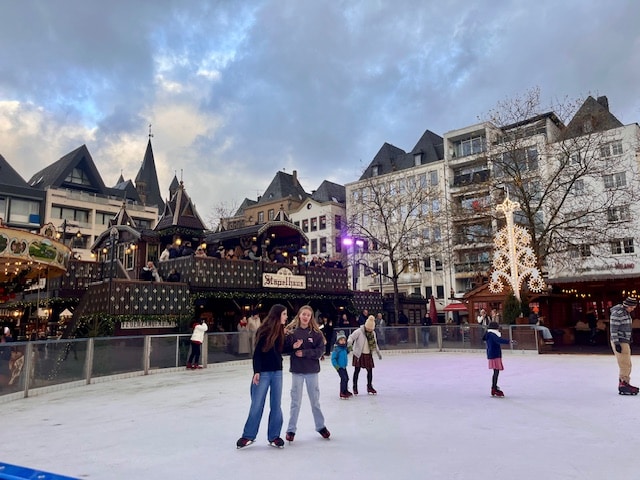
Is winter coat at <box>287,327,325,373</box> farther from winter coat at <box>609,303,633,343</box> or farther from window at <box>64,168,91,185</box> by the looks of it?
window at <box>64,168,91,185</box>

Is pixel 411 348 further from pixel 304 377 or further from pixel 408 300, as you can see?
pixel 304 377

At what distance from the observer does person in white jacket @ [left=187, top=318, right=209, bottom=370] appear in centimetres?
1612

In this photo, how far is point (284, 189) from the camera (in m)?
66.6

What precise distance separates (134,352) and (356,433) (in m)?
9.47

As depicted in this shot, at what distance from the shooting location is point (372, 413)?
8219 millimetres

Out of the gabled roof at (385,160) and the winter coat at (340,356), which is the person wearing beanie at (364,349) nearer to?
the winter coat at (340,356)

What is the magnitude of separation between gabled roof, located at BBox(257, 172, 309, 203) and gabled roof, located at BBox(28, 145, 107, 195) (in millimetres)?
20168

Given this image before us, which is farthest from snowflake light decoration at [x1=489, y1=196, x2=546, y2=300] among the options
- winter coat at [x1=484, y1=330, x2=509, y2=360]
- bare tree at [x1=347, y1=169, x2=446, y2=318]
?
winter coat at [x1=484, y1=330, x2=509, y2=360]

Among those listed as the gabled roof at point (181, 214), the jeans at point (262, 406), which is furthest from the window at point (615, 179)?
the jeans at point (262, 406)

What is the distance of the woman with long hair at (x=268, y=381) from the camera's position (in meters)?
5.94

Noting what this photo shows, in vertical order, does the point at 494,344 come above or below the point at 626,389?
above

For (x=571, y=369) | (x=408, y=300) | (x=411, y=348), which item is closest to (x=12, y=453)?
(x=571, y=369)

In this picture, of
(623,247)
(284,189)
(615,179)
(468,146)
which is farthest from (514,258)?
(284,189)

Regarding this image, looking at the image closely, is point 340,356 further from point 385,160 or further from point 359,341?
point 385,160
